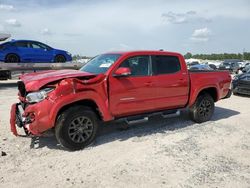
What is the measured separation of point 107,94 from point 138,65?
1.05 meters

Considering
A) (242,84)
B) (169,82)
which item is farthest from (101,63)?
(242,84)

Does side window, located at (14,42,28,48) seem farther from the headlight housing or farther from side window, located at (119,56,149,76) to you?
the headlight housing

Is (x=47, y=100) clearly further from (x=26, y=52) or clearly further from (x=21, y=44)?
(x=26, y=52)

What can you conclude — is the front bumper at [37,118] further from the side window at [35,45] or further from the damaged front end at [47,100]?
the side window at [35,45]

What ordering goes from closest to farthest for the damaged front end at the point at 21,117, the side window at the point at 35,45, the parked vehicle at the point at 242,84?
the damaged front end at the point at 21,117 < the parked vehicle at the point at 242,84 < the side window at the point at 35,45

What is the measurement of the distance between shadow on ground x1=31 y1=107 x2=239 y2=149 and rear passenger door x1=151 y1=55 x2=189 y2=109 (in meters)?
0.54

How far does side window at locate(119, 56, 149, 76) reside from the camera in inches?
236

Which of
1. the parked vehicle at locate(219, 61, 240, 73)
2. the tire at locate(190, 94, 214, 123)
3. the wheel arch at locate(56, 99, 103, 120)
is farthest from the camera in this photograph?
the parked vehicle at locate(219, 61, 240, 73)

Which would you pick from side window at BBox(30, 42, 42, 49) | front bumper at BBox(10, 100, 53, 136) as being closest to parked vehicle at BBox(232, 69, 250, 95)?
front bumper at BBox(10, 100, 53, 136)

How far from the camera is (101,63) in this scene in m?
6.20

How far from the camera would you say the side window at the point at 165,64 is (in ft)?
21.1

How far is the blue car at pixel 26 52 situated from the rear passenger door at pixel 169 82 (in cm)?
1027

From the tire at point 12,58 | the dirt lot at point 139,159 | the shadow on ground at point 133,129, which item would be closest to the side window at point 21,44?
the tire at point 12,58

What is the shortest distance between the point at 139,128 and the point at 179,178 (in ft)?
8.44
